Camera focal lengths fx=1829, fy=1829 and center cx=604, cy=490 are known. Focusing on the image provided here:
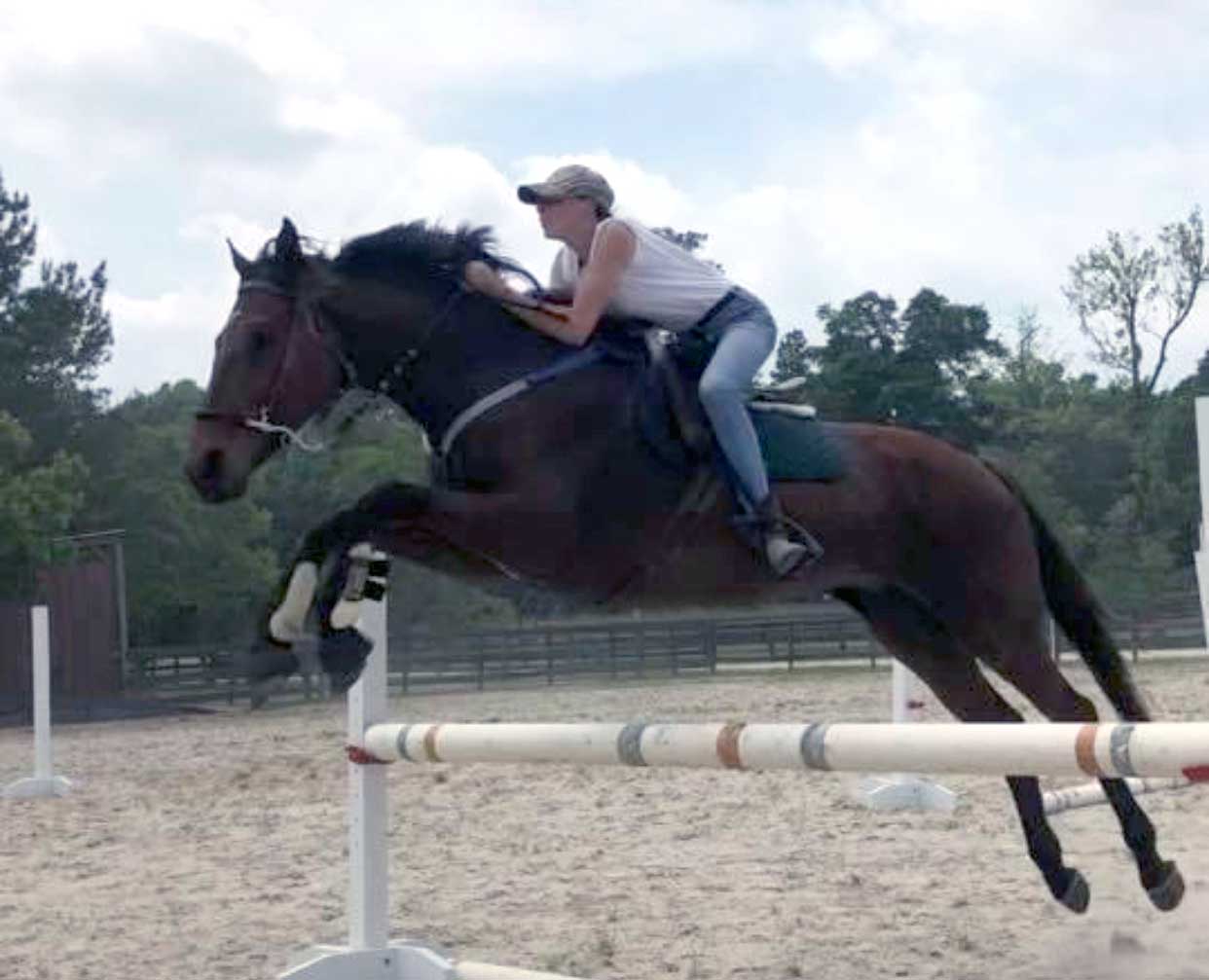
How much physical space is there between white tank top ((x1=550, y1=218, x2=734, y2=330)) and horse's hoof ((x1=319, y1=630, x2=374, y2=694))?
3.74ft

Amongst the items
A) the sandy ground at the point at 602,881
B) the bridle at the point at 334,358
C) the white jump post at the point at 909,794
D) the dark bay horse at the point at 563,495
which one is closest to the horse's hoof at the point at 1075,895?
the dark bay horse at the point at 563,495

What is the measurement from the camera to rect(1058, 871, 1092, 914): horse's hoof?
5391mm

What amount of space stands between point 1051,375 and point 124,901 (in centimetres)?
4401

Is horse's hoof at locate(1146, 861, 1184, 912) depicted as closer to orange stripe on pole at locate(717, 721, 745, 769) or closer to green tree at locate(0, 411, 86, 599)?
orange stripe on pole at locate(717, 721, 745, 769)

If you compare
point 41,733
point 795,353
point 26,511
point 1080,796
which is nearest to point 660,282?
point 1080,796

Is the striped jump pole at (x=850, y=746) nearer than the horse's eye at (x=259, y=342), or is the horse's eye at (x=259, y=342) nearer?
the striped jump pole at (x=850, y=746)

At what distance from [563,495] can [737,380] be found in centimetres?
60

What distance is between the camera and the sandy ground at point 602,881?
553cm

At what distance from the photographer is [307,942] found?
6102 mm

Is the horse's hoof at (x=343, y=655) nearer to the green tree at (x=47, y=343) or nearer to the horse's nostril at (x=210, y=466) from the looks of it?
the horse's nostril at (x=210, y=466)

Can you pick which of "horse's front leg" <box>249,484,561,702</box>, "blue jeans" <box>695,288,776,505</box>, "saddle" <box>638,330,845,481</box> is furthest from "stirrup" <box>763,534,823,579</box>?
"horse's front leg" <box>249,484,561,702</box>

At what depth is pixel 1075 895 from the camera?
212 inches

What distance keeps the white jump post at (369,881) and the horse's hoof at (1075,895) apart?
1779mm

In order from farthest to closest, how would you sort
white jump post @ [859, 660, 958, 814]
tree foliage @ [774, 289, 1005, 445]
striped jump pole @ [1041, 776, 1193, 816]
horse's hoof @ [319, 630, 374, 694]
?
tree foliage @ [774, 289, 1005, 445]
white jump post @ [859, 660, 958, 814]
striped jump pole @ [1041, 776, 1193, 816]
horse's hoof @ [319, 630, 374, 694]
